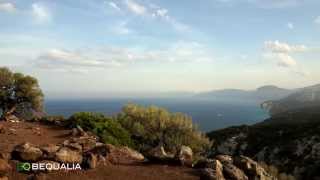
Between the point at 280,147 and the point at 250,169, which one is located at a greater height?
the point at 250,169

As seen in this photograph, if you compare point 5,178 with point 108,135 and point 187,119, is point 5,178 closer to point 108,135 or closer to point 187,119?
point 108,135

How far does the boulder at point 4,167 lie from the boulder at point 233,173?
38.8ft

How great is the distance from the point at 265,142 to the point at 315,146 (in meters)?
17.2

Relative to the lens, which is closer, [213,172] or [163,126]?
[213,172]

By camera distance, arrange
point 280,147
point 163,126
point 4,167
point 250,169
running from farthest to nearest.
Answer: point 280,147, point 163,126, point 250,169, point 4,167

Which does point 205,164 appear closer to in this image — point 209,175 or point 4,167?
point 209,175

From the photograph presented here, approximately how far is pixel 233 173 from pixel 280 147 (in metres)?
50.9

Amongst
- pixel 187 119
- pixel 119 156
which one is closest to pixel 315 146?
pixel 187 119

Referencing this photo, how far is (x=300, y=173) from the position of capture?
49812 mm

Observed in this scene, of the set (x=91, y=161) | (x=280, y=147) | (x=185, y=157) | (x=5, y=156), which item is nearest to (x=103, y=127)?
(x=185, y=157)

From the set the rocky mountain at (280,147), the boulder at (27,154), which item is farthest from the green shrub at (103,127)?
the rocky mountain at (280,147)

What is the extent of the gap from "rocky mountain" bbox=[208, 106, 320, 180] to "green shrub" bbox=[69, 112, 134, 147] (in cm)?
2137

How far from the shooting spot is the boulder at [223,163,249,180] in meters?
22.6

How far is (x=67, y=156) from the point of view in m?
23.6
